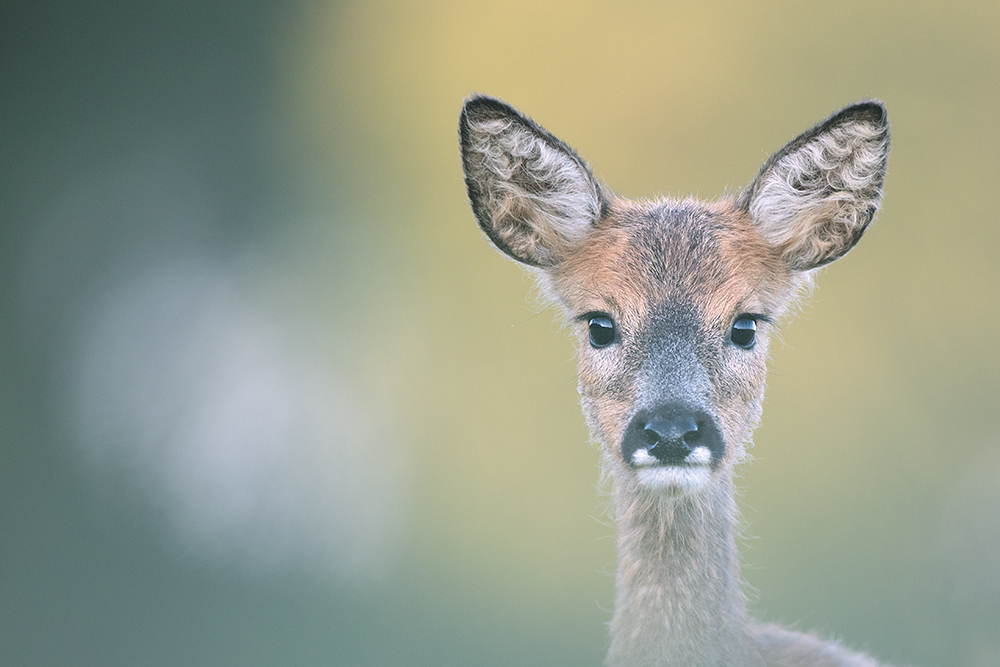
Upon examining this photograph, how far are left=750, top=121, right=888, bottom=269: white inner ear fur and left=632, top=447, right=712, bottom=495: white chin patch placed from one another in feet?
3.28

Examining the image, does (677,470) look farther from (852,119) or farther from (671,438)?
(852,119)

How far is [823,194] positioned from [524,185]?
3.46 feet

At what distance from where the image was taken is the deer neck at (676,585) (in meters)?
2.96

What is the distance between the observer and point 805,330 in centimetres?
703

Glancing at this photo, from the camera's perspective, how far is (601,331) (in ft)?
10.2

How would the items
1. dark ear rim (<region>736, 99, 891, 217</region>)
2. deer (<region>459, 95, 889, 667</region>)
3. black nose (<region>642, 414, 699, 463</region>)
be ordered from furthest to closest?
deer (<region>459, 95, 889, 667</region>) < dark ear rim (<region>736, 99, 891, 217</region>) < black nose (<region>642, 414, 699, 463</region>)

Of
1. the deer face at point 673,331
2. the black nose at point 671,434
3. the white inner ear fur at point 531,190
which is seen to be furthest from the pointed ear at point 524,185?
the black nose at point 671,434

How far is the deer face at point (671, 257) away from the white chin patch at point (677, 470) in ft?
0.03

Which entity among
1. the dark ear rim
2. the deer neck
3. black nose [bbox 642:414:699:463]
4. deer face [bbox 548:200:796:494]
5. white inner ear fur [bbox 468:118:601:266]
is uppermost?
the dark ear rim

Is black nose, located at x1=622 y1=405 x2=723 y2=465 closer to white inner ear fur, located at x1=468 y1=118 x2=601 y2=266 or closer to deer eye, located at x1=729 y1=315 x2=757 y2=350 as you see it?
deer eye, located at x1=729 y1=315 x2=757 y2=350

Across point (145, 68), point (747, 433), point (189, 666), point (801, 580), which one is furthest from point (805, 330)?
point (145, 68)

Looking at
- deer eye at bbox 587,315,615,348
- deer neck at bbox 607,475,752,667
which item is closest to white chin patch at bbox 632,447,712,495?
deer neck at bbox 607,475,752,667

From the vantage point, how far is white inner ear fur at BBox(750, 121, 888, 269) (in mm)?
2934

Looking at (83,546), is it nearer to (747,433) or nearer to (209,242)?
(209,242)
